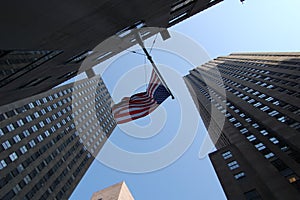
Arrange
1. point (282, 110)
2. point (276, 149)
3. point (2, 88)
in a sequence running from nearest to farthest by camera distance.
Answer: point (2, 88), point (276, 149), point (282, 110)

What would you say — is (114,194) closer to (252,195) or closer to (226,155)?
(226,155)

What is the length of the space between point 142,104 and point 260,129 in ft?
85.4

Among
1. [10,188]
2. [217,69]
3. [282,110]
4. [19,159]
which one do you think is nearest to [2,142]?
[19,159]

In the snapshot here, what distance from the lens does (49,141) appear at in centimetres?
7188

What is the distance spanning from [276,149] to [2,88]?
3168 cm

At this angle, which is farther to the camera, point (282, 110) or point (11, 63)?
point (282, 110)

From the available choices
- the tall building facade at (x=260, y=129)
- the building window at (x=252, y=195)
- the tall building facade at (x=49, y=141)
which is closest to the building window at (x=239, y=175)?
the tall building facade at (x=260, y=129)

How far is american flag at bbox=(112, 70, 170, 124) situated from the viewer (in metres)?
26.9

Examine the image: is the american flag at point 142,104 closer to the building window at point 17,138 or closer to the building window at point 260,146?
the building window at point 260,146

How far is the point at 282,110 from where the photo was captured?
46.2 meters

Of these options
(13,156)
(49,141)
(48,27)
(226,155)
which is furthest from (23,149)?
(48,27)

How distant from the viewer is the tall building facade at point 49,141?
185 feet

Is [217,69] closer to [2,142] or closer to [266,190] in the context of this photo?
[2,142]

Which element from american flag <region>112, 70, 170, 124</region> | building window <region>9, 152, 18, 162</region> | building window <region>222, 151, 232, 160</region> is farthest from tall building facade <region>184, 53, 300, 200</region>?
building window <region>9, 152, 18, 162</region>
